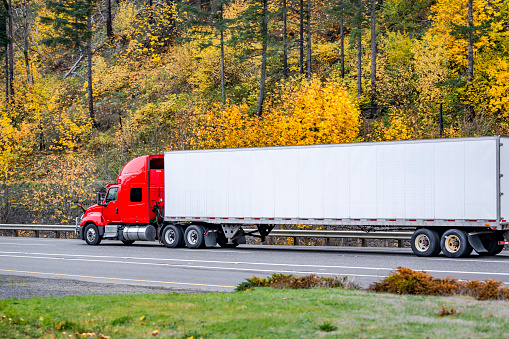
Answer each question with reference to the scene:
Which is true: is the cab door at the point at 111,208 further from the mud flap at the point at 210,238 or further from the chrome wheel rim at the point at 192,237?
the mud flap at the point at 210,238

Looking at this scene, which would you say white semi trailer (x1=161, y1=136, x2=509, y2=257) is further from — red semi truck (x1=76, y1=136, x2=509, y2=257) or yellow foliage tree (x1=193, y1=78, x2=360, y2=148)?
yellow foliage tree (x1=193, y1=78, x2=360, y2=148)

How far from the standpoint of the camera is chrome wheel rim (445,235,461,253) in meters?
19.8

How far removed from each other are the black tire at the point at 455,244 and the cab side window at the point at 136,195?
13.2 m

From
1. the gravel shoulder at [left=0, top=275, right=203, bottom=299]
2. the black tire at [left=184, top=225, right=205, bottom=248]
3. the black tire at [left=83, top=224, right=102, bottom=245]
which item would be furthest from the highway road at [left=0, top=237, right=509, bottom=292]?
the black tire at [left=83, top=224, right=102, bottom=245]

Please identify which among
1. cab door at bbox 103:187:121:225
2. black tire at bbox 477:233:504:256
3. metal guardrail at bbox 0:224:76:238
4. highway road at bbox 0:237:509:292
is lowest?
highway road at bbox 0:237:509:292

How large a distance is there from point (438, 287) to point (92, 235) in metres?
21.8

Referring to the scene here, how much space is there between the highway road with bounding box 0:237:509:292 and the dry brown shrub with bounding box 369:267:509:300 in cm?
250

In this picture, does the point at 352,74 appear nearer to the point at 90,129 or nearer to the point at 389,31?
the point at 389,31

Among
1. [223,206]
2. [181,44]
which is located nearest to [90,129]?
[181,44]

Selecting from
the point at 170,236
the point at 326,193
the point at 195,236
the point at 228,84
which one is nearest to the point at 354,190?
the point at 326,193

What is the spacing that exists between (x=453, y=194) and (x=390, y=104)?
87.6 ft

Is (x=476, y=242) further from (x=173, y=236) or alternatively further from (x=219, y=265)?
(x=173, y=236)

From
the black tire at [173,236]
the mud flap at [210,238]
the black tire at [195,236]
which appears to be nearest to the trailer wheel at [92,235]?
the black tire at [173,236]

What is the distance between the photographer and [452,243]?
19.9m
